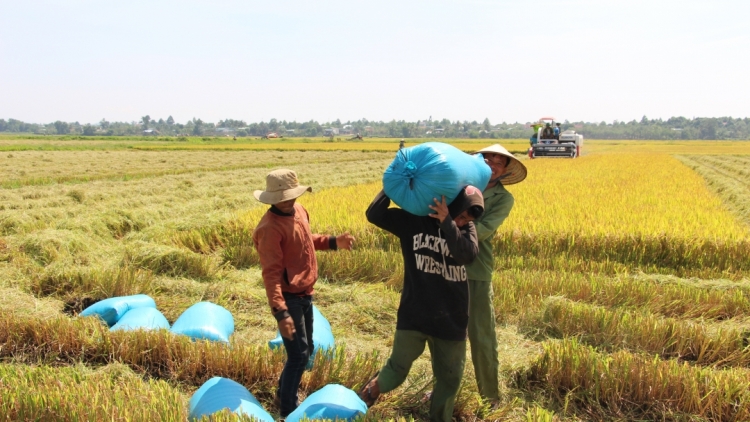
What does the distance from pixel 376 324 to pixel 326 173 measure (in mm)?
15855

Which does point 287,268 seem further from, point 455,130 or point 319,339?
point 455,130

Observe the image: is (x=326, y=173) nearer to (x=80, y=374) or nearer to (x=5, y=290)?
(x=5, y=290)

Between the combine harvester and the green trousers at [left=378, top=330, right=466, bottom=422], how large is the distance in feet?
87.7

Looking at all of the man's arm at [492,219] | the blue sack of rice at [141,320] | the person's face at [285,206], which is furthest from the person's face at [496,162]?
the blue sack of rice at [141,320]

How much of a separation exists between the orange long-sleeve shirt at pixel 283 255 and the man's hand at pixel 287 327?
→ 5 cm

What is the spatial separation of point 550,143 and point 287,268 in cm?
2735

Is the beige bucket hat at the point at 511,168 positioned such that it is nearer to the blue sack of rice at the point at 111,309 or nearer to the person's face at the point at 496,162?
the person's face at the point at 496,162

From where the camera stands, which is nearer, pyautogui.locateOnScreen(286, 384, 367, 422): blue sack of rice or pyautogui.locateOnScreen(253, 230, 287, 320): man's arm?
pyautogui.locateOnScreen(286, 384, 367, 422): blue sack of rice

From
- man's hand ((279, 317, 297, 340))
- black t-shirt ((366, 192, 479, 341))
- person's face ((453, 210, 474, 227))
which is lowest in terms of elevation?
man's hand ((279, 317, 297, 340))

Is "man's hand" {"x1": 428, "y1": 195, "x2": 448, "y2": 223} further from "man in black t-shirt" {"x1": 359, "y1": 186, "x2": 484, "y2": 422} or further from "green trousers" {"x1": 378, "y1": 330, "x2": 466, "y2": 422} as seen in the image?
"green trousers" {"x1": 378, "y1": 330, "x2": 466, "y2": 422}

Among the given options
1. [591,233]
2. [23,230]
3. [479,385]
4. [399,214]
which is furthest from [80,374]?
[23,230]

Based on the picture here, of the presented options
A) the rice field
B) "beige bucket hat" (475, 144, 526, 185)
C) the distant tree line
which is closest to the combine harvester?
the rice field

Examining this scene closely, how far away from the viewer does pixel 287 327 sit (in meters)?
2.98

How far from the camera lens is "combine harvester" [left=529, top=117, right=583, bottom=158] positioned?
28.1 meters
